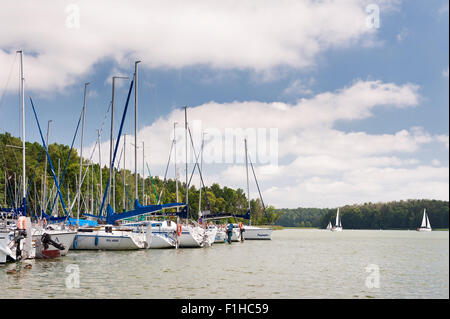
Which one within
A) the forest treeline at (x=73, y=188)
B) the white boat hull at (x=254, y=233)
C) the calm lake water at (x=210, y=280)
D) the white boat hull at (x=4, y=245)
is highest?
the forest treeline at (x=73, y=188)

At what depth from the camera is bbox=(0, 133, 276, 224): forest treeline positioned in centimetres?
7894

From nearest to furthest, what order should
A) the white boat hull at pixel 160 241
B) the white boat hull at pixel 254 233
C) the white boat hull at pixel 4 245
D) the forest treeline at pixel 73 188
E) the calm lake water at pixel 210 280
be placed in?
the calm lake water at pixel 210 280
the white boat hull at pixel 4 245
the white boat hull at pixel 160 241
the white boat hull at pixel 254 233
the forest treeline at pixel 73 188

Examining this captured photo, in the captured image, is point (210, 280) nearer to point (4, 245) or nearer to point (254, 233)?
point (4, 245)

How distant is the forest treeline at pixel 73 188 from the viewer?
78.9 meters

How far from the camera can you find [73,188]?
4294 inches

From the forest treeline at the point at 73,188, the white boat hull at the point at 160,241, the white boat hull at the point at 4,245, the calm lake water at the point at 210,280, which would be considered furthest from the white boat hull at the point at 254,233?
the white boat hull at the point at 4,245

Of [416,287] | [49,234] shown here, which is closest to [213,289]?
[416,287]

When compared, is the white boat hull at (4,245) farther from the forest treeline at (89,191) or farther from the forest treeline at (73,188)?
the forest treeline at (89,191)

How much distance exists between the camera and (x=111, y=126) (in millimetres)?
43906

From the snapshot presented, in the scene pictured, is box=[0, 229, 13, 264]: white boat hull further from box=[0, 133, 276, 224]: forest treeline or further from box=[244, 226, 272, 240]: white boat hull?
box=[244, 226, 272, 240]: white boat hull

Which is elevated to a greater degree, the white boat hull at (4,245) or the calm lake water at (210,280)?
the white boat hull at (4,245)

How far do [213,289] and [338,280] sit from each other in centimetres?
792

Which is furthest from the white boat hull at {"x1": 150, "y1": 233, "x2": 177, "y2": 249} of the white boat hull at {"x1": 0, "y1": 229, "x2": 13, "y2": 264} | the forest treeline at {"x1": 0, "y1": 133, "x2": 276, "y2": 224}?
the white boat hull at {"x1": 0, "y1": 229, "x2": 13, "y2": 264}

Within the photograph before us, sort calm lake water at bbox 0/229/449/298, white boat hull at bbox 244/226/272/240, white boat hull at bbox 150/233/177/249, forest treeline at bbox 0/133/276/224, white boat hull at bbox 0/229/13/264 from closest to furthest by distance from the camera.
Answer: calm lake water at bbox 0/229/449/298 → white boat hull at bbox 0/229/13/264 → white boat hull at bbox 150/233/177/249 → white boat hull at bbox 244/226/272/240 → forest treeline at bbox 0/133/276/224
